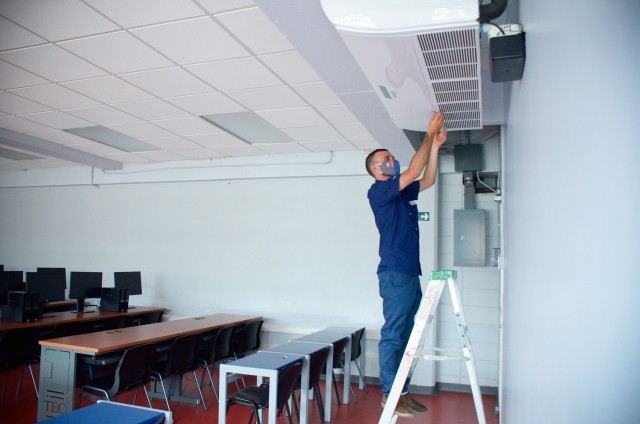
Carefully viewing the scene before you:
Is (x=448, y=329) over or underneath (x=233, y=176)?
underneath

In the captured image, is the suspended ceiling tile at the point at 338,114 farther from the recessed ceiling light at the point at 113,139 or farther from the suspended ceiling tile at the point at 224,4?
the recessed ceiling light at the point at 113,139

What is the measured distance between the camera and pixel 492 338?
18.8 feet

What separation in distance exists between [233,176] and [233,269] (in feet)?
4.47

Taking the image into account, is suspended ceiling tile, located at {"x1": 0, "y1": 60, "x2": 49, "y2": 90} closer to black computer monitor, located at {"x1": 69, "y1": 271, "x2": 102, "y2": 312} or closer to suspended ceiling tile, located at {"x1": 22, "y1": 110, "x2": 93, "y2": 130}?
suspended ceiling tile, located at {"x1": 22, "y1": 110, "x2": 93, "y2": 130}

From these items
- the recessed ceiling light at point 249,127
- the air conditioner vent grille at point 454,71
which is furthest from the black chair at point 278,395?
the recessed ceiling light at point 249,127

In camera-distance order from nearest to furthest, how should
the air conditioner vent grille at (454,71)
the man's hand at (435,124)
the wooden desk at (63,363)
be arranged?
the air conditioner vent grille at (454,71) → the man's hand at (435,124) → the wooden desk at (63,363)

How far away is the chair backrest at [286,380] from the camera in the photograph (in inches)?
131

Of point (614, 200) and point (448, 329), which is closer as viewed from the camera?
point (614, 200)

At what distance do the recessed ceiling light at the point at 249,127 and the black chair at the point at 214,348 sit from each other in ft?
7.65

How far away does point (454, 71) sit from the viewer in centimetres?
204

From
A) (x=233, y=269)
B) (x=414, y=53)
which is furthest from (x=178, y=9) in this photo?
(x=233, y=269)

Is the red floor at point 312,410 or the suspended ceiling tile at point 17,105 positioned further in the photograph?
the suspended ceiling tile at point 17,105

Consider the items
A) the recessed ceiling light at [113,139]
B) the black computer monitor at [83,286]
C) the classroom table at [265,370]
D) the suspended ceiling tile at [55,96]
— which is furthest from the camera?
the black computer monitor at [83,286]

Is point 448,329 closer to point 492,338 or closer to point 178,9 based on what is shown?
point 492,338
